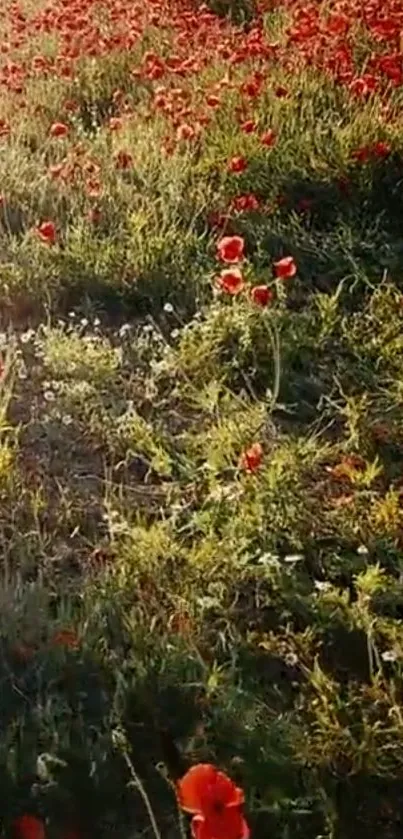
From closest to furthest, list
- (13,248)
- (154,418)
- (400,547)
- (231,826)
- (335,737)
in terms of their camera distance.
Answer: (231,826) < (335,737) < (400,547) < (154,418) < (13,248)

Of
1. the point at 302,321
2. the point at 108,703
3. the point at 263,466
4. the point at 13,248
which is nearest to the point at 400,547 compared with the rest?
the point at 263,466

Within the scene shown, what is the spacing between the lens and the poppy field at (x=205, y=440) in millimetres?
1972

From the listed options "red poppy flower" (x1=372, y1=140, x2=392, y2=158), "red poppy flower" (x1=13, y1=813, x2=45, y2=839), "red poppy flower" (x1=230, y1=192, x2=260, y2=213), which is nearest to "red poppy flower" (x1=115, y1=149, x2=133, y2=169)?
"red poppy flower" (x1=230, y1=192, x2=260, y2=213)

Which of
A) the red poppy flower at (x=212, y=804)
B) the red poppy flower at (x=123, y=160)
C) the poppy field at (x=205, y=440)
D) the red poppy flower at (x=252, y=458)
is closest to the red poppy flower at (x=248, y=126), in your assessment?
the poppy field at (x=205, y=440)

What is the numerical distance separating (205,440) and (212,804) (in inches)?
60.4

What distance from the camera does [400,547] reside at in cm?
250

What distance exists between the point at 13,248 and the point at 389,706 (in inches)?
77.6

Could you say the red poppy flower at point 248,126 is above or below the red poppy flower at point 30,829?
above

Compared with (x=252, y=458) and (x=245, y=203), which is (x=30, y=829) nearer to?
(x=252, y=458)

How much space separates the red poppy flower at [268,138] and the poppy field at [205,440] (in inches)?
1.5

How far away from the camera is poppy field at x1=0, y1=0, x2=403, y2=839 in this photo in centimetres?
197

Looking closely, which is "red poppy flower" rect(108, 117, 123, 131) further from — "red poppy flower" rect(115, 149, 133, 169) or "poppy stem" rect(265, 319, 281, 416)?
"poppy stem" rect(265, 319, 281, 416)

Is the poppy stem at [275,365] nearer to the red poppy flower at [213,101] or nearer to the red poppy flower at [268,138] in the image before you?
the red poppy flower at [268,138]

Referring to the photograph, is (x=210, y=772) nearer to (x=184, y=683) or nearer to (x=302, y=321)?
(x=184, y=683)
